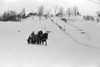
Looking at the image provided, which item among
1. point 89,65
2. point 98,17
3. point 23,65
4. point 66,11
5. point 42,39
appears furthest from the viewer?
point 66,11

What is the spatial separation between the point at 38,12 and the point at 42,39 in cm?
7553

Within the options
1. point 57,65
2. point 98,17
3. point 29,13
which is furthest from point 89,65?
point 29,13

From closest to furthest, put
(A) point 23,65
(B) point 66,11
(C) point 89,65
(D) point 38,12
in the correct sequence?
1. (A) point 23,65
2. (C) point 89,65
3. (D) point 38,12
4. (B) point 66,11

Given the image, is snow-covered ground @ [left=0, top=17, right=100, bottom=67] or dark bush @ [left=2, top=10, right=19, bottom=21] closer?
snow-covered ground @ [left=0, top=17, right=100, bottom=67]

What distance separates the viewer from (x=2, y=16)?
295ft

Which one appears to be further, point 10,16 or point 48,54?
point 10,16

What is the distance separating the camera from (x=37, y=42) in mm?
17938

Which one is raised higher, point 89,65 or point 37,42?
point 89,65

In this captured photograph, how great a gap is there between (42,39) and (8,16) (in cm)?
7412

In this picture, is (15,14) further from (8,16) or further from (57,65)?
(57,65)

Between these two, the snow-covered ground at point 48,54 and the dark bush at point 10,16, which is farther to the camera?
the dark bush at point 10,16

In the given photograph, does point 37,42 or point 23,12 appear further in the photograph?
point 23,12

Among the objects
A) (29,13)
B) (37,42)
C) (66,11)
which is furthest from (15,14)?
(37,42)

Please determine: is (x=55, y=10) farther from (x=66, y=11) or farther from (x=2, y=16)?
(x=2, y=16)
